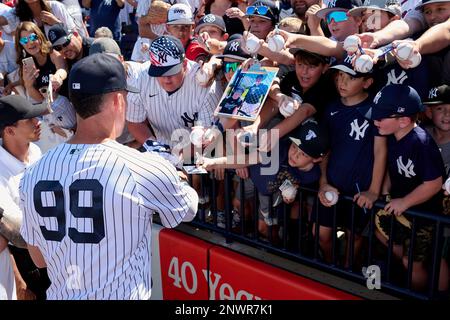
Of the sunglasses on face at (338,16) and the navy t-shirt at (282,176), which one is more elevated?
the sunglasses on face at (338,16)

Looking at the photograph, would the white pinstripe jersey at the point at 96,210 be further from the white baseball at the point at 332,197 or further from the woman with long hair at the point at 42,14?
the woman with long hair at the point at 42,14

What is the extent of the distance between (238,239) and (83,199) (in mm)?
1562

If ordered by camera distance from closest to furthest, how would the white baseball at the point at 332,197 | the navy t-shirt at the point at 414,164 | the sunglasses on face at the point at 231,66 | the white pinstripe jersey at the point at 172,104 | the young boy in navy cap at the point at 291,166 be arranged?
the navy t-shirt at the point at 414,164
the white baseball at the point at 332,197
the young boy in navy cap at the point at 291,166
the sunglasses on face at the point at 231,66
the white pinstripe jersey at the point at 172,104

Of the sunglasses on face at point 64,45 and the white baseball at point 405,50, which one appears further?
the sunglasses on face at point 64,45

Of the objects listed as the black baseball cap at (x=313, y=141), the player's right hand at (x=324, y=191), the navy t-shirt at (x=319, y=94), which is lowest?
the player's right hand at (x=324, y=191)

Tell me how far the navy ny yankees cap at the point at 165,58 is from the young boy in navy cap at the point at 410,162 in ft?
4.83

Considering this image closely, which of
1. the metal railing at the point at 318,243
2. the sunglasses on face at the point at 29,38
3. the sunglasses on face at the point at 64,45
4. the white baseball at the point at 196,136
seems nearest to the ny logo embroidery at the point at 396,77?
the metal railing at the point at 318,243

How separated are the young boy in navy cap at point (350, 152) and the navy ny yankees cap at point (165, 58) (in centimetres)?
119

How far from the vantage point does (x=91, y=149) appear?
1974 millimetres

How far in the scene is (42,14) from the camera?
18.4 feet

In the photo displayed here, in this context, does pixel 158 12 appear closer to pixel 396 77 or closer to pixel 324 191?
pixel 396 77

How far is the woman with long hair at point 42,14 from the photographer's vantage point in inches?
221

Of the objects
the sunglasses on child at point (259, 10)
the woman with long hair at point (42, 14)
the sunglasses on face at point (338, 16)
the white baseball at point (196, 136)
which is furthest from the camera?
the woman with long hair at point (42, 14)

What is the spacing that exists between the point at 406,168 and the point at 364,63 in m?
0.59
